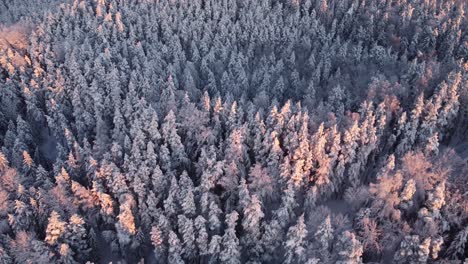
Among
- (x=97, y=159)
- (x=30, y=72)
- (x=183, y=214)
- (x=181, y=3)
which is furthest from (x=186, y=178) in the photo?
(x=181, y=3)

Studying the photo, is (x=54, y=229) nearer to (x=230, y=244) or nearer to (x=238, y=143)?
(x=230, y=244)

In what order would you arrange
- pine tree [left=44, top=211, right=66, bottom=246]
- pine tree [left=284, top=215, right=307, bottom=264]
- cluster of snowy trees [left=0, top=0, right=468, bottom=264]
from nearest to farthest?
pine tree [left=284, top=215, right=307, bottom=264]
cluster of snowy trees [left=0, top=0, right=468, bottom=264]
pine tree [left=44, top=211, right=66, bottom=246]

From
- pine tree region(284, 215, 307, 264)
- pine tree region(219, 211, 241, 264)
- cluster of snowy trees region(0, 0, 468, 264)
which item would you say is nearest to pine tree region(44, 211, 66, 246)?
cluster of snowy trees region(0, 0, 468, 264)

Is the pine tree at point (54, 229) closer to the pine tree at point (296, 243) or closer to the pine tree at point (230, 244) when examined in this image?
the pine tree at point (230, 244)

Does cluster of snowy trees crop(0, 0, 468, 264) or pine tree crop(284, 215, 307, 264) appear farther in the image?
cluster of snowy trees crop(0, 0, 468, 264)

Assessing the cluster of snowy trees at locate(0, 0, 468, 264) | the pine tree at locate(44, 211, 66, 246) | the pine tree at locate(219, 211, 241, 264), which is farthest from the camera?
the pine tree at locate(44, 211, 66, 246)

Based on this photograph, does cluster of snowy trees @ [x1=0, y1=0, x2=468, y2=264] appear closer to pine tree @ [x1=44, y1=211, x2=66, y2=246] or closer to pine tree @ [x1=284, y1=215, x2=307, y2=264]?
pine tree @ [x1=284, y1=215, x2=307, y2=264]

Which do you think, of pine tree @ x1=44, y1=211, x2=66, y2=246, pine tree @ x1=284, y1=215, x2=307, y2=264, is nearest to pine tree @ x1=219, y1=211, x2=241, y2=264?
pine tree @ x1=284, y1=215, x2=307, y2=264

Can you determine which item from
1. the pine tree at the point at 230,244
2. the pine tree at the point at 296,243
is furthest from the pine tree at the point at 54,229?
the pine tree at the point at 296,243

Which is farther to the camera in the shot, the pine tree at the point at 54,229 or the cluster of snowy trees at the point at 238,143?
the pine tree at the point at 54,229
